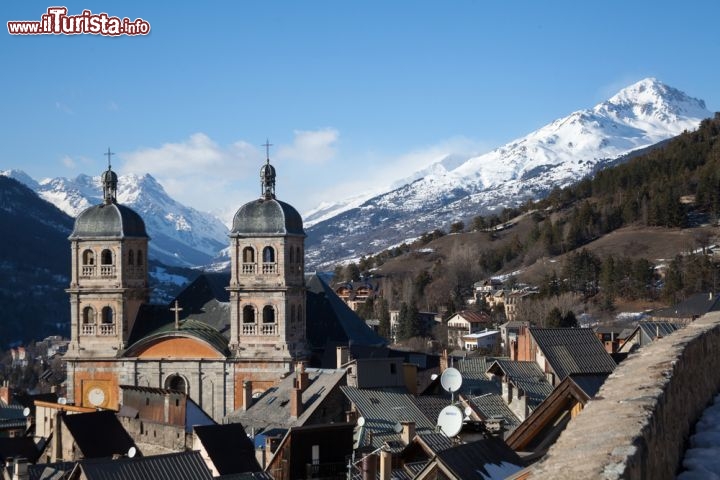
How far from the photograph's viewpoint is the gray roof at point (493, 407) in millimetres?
38094

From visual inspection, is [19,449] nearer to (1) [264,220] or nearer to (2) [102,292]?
(2) [102,292]

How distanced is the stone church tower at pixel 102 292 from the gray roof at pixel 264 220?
214 inches

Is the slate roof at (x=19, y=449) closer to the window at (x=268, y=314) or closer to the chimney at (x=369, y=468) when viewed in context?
the window at (x=268, y=314)

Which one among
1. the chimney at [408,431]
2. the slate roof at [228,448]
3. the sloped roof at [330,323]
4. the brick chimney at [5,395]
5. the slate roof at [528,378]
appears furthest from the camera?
the brick chimney at [5,395]

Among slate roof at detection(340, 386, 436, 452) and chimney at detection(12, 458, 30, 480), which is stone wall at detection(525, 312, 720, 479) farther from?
chimney at detection(12, 458, 30, 480)

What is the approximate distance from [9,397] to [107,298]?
16963 mm

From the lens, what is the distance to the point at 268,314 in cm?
5772

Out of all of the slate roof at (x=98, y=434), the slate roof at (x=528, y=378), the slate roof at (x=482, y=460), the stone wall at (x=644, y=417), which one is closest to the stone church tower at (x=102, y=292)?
the slate roof at (x=98, y=434)

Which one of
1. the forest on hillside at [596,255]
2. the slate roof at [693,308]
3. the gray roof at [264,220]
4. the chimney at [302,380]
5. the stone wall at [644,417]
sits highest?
the forest on hillside at [596,255]

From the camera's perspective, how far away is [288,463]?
31.5 m

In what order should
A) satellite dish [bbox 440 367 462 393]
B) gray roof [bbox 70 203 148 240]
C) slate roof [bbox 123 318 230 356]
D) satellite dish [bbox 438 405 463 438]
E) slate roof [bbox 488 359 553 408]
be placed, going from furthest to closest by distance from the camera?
gray roof [bbox 70 203 148 240], slate roof [bbox 123 318 230 356], slate roof [bbox 488 359 553 408], satellite dish [bbox 440 367 462 393], satellite dish [bbox 438 405 463 438]

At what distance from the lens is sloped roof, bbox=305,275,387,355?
61.5 metres

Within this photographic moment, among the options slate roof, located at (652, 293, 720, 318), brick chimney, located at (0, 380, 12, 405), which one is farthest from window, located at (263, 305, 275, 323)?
slate roof, located at (652, 293, 720, 318)

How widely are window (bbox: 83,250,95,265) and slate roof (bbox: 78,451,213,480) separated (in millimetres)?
31301
